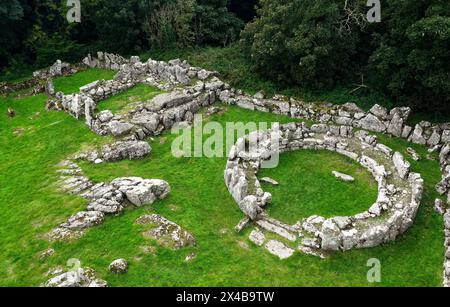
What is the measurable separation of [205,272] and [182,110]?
19.2 meters

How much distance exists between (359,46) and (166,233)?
87.5ft

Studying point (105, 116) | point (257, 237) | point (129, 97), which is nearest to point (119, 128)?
point (105, 116)

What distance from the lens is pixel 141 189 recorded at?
2734cm

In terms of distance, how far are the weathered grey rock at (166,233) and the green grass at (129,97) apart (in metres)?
17.4

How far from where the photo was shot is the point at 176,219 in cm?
2642

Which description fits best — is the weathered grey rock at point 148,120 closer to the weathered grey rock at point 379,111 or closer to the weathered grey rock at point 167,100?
the weathered grey rock at point 167,100

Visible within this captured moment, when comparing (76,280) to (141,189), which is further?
(141,189)

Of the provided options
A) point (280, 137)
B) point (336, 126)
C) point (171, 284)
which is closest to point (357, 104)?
point (336, 126)

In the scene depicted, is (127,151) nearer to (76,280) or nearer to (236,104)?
(236,104)

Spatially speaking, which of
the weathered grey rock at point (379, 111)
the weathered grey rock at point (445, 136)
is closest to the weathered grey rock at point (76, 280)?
the weathered grey rock at point (379, 111)

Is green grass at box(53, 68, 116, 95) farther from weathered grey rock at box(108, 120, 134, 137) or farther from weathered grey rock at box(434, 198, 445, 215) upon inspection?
weathered grey rock at box(434, 198, 445, 215)

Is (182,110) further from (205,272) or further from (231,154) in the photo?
(205,272)

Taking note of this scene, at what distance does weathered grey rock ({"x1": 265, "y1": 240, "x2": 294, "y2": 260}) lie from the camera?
23.8 metres

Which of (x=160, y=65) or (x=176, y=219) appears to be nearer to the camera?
(x=176, y=219)
